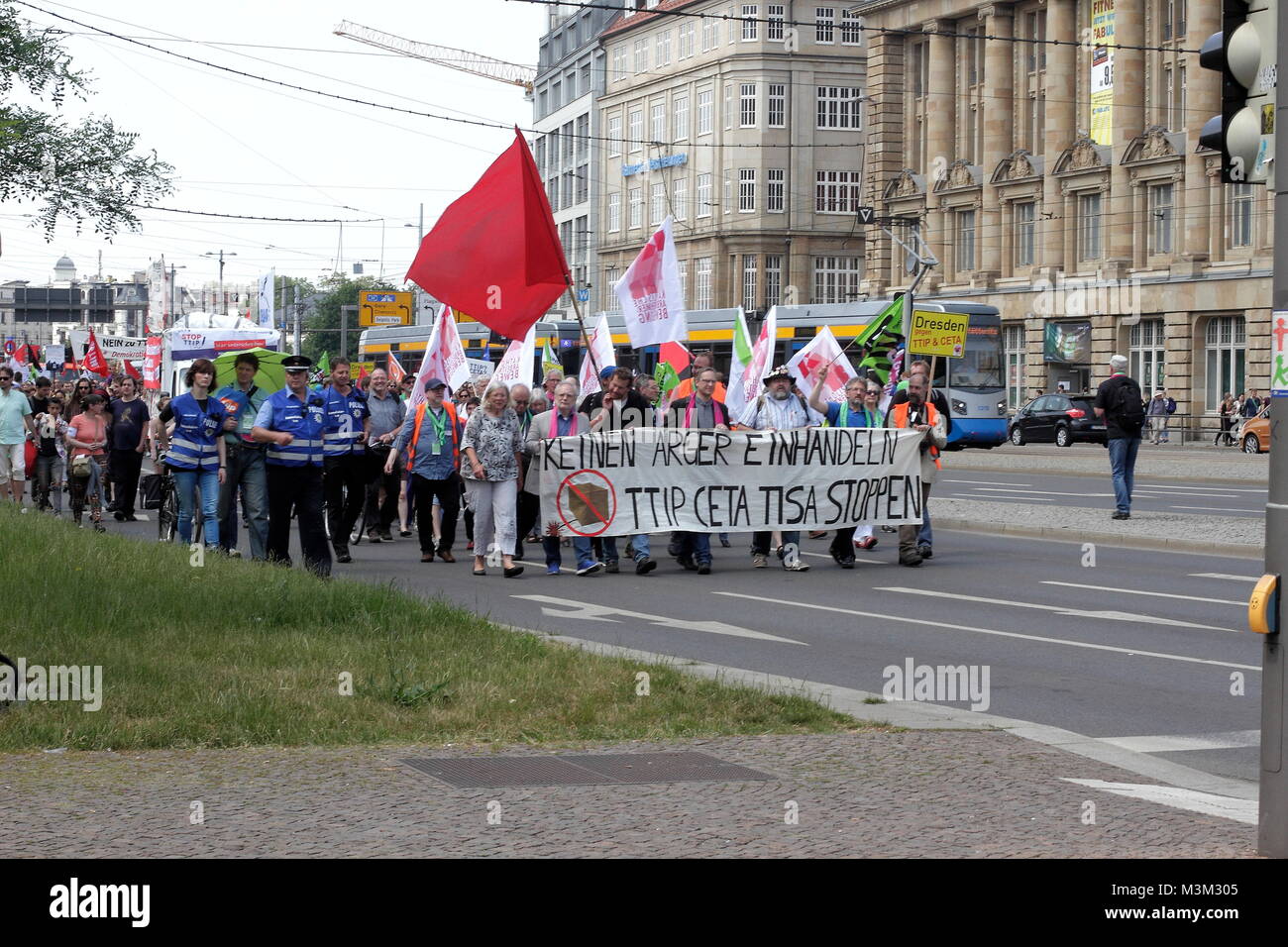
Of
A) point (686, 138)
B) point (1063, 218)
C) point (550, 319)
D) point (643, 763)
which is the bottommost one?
point (643, 763)

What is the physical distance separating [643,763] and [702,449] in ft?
33.7

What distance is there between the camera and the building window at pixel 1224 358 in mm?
59219

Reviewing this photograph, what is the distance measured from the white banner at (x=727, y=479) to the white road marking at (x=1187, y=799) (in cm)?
1017

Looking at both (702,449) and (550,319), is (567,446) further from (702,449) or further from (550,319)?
(550,319)

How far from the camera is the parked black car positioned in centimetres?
5547

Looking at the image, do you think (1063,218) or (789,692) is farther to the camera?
(1063,218)

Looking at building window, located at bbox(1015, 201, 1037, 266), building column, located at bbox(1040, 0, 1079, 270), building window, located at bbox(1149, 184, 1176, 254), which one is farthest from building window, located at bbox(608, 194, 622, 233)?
building window, located at bbox(1149, 184, 1176, 254)

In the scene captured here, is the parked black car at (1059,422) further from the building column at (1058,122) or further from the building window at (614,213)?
the building window at (614,213)

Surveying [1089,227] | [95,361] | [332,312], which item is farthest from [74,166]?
[332,312]

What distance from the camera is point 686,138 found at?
95.1 m

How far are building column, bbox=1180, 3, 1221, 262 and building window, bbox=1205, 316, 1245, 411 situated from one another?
89.0 inches

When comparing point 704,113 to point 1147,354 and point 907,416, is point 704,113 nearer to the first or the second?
point 1147,354

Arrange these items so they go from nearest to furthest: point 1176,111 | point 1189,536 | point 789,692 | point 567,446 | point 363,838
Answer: point 363,838
point 789,692
point 567,446
point 1189,536
point 1176,111

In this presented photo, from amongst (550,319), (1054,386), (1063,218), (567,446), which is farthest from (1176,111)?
(567,446)
